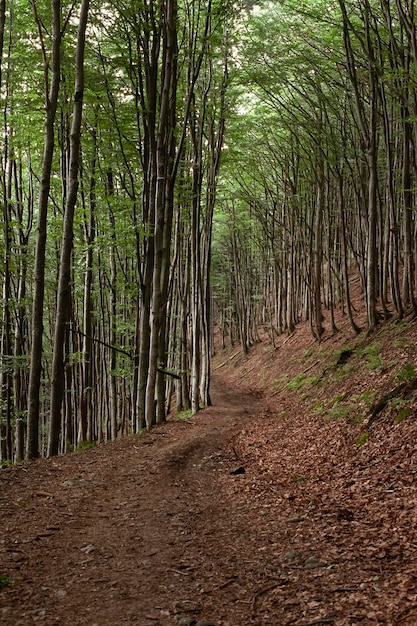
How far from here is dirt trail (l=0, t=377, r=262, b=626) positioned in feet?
11.1

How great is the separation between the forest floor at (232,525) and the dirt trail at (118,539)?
16 millimetres

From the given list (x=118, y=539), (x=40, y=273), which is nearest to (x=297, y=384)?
(x=40, y=273)

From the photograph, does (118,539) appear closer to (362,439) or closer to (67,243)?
(362,439)

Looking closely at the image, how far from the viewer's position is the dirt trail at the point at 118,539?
3389 mm

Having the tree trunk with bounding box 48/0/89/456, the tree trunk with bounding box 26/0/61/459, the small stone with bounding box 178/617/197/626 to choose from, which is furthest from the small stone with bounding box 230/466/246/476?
the small stone with bounding box 178/617/197/626

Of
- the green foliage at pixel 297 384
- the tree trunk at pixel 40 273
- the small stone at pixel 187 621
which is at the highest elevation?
the tree trunk at pixel 40 273

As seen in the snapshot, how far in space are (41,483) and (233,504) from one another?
271 centimetres

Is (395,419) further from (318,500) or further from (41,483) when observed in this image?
(41,483)

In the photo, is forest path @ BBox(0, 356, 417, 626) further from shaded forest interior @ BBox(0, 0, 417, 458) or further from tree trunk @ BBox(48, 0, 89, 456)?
shaded forest interior @ BBox(0, 0, 417, 458)

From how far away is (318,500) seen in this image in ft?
18.3

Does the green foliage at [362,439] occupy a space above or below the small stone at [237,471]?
above

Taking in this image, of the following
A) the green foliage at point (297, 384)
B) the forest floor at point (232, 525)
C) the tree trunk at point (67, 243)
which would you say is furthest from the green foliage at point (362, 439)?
the green foliage at point (297, 384)

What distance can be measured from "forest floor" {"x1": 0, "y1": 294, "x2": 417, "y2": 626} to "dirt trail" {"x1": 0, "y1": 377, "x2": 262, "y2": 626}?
0.05 feet

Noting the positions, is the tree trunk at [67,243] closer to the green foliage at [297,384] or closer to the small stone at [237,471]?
the small stone at [237,471]
